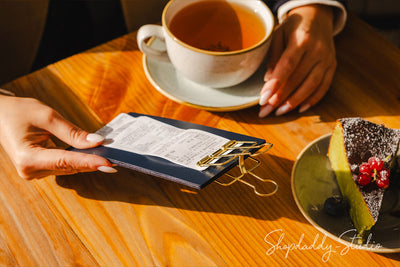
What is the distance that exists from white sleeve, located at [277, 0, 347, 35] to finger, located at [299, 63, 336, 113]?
164 millimetres

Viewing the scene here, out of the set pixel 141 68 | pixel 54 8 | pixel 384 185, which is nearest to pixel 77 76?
pixel 141 68

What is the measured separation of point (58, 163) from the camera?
62cm

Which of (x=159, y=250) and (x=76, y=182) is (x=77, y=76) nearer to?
(x=76, y=182)

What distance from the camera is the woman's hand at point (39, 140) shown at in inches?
24.4

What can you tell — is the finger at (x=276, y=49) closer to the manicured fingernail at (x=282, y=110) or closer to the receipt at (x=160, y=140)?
the manicured fingernail at (x=282, y=110)

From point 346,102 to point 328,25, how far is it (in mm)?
209

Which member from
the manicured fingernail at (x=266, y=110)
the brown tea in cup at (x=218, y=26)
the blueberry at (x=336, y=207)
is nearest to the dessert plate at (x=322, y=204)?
the blueberry at (x=336, y=207)

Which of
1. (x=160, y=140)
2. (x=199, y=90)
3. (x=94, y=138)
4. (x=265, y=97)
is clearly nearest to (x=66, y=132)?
(x=94, y=138)

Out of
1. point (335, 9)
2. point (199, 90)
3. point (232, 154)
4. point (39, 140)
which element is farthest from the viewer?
point (335, 9)

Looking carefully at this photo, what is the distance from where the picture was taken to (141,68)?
2.80ft

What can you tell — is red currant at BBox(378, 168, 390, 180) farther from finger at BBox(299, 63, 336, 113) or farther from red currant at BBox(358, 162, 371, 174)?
finger at BBox(299, 63, 336, 113)

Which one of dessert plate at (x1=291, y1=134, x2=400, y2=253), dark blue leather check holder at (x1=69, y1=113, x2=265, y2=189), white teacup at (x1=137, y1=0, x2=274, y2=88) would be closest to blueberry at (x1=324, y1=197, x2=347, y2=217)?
dessert plate at (x1=291, y1=134, x2=400, y2=253)

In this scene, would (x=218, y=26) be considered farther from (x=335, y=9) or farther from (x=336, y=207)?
(x=336, y=207)

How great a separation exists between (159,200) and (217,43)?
14.8 inches
